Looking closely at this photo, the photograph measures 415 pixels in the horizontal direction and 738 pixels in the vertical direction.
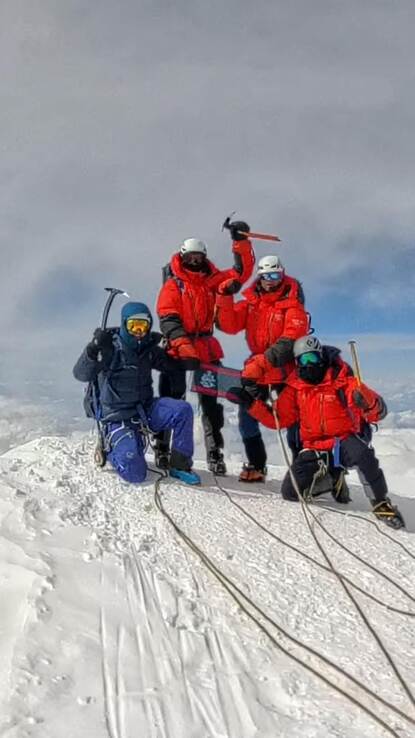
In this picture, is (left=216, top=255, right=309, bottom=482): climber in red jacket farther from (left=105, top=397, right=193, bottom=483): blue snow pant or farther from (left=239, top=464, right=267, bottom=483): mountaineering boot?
(left=105, top=397, right=193, bottom=483): blue snow pant

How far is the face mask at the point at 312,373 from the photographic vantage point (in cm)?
627

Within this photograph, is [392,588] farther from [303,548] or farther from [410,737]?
[410,737]

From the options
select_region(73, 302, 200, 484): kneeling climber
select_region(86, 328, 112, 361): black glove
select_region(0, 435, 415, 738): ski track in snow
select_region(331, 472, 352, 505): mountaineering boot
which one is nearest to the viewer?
select_region(0, 435, 415, 738): ski track in snow

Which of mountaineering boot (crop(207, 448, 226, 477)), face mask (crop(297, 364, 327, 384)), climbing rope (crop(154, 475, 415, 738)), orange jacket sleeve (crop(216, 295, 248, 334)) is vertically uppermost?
orange jacket sleeve (crop(216, 295, 248, 334))

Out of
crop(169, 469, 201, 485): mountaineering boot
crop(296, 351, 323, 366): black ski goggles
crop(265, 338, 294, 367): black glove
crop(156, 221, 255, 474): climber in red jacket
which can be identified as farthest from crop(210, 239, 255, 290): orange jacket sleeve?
crop(169, 469, 201, 485): mountaineering boot

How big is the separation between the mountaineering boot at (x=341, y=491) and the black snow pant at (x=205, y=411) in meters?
1.53

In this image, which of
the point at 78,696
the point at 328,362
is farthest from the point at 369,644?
the point at 328,362

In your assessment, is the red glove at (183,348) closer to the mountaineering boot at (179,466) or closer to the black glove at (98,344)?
the black glove at (98,344)

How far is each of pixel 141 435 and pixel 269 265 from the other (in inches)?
99.3

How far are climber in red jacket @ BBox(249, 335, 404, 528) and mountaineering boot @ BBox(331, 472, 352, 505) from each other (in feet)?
0.61

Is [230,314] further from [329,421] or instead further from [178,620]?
[178,620]

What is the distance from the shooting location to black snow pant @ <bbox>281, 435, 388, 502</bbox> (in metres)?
6.07

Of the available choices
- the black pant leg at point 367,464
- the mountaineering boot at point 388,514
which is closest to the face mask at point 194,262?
the black pant leg at point 367,464

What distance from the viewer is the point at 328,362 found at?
6.37 m
